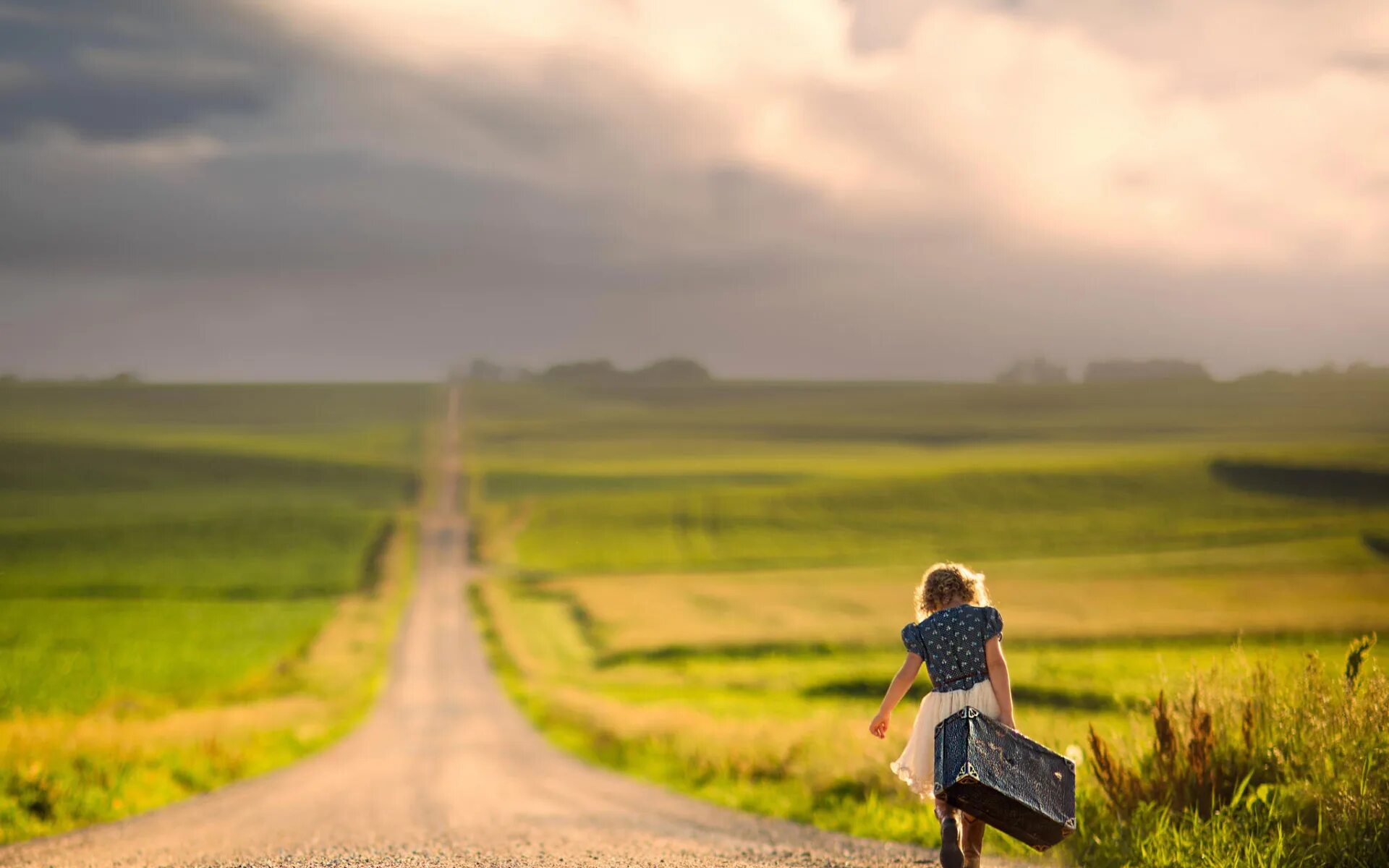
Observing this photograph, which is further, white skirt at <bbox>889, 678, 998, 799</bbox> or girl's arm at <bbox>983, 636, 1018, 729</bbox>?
white skirt at <bbox>889, 678, 998, 799</bbox>

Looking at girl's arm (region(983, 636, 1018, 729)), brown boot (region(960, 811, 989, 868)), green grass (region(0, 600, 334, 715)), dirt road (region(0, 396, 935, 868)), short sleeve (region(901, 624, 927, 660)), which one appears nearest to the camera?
girl's arm (region(983, 636, 1018, 729))

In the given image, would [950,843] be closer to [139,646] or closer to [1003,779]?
[1003,779]

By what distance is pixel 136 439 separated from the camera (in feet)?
498

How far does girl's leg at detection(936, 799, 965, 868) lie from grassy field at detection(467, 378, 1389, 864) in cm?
196

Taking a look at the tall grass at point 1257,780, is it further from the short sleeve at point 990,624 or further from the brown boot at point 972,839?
the short sleeve at point 990,624

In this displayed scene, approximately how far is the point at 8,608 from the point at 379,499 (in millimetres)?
64395

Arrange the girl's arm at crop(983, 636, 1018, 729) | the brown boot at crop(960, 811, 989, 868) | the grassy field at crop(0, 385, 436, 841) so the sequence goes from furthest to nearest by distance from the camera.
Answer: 1. the grassy field at crop(0, 385, 436, 841)
2. the brown boot at crop(960, 811, 989, 868)
3. the girl's arm at crop(983, 636, 1018, 729)

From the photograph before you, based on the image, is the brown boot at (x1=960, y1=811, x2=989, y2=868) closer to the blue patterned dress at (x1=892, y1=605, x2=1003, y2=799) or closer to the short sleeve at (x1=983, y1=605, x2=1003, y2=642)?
the blue patterned dress at (x1=892, y1=605, x2=1003, y2=799)

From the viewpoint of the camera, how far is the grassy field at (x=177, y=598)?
17609 mm

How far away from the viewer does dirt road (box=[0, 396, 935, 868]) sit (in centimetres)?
927

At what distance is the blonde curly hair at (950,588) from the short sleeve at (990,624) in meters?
0.17

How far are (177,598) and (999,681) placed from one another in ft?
202

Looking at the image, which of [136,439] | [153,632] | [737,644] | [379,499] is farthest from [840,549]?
[136,439]

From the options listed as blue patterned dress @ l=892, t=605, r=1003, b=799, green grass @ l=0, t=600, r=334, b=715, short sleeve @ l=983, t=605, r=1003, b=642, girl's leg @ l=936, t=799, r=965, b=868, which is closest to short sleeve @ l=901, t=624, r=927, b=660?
blue patterned dress @ l=892, t=605, r=1003, b=799
